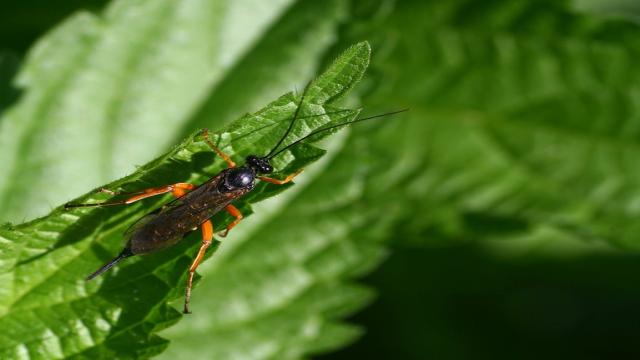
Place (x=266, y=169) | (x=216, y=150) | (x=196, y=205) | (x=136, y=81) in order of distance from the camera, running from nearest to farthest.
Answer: (x=216, y=150), (x=266, y=169), (x=196, y=205), (x=136, y=81)

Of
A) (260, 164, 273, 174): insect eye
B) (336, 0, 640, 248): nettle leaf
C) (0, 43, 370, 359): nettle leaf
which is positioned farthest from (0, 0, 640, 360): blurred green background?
(0, 43, 370, 359): nettle leaf

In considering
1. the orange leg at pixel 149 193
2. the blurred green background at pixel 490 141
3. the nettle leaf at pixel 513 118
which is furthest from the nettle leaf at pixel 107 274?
the nettle leaf at pixel 513 118

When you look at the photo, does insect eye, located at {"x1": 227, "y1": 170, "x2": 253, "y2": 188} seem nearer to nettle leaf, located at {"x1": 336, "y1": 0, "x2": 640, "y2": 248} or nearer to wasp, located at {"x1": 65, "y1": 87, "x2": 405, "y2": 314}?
wasp, located at {"x1": 65, "y1": 87, "x2": 405, "y2": 314}

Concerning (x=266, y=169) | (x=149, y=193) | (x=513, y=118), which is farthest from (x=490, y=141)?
(x=149, y=193)

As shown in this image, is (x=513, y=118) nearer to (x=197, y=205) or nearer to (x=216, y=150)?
(x=197, y=205)

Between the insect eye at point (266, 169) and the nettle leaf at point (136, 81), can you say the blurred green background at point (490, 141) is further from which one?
the insect eye at point (266, 169)

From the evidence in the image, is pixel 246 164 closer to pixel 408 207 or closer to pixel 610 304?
pixel 408 207
